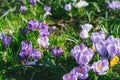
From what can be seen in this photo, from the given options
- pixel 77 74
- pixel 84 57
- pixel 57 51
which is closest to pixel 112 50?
pixel 84 57

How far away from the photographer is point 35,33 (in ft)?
11.5

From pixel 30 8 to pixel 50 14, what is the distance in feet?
1.18

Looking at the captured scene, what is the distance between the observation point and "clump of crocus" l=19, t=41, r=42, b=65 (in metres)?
3.02

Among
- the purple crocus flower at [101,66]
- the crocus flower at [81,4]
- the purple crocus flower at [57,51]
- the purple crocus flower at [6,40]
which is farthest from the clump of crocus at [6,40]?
the crocus flower at [81,4]

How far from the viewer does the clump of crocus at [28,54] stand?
3018mm

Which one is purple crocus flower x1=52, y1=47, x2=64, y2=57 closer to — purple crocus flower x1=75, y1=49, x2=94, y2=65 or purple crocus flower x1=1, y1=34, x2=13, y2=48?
purple crocus flower x1=75, y1=49, x2=94, y2=65

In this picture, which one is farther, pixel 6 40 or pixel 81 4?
pixel 81 4

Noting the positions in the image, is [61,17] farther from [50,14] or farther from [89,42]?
[89,42]

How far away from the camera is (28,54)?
303cm

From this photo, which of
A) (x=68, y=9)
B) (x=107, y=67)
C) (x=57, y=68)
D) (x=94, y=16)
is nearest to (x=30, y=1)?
(x=68, y=9)

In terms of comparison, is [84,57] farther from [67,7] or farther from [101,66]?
[67,7]

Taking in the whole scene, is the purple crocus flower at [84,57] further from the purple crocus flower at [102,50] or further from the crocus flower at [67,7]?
the crocus flower at [67,7]

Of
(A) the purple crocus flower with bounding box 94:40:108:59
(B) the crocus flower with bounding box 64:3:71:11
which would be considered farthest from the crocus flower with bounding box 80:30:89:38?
(B) the crocus flower with bounding box 64:3:71:11

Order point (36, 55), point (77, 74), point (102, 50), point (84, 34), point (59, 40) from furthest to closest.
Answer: point (59, 40) → point (84, 34) → point (36, 55) → point (102, 50) → point (77, 74)
